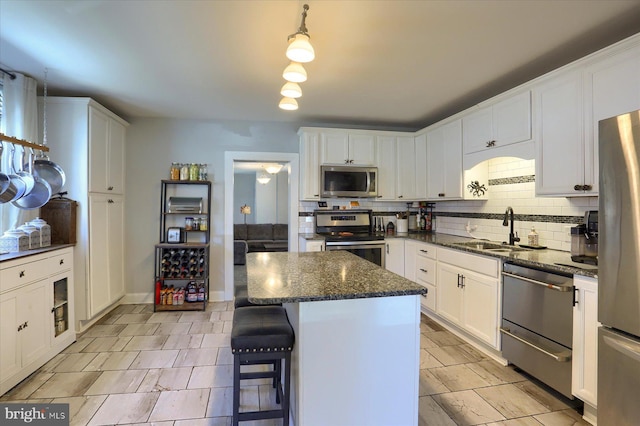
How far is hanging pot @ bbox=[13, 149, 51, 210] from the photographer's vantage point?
2357mm

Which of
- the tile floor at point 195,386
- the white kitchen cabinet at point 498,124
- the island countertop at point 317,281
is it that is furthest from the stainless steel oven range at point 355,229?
the island countertop at point 317,281

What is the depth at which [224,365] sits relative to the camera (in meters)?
2.55

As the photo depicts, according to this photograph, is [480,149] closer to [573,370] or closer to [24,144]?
[573,370]

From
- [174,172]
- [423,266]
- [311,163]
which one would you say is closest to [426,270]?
[423,266]

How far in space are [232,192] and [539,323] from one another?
11.5 ft

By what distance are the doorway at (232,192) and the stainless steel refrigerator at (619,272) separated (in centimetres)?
326

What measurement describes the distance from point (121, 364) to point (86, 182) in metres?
1.76

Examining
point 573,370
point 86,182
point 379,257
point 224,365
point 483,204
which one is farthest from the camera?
point 379,257

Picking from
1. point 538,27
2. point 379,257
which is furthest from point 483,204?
point 538,27

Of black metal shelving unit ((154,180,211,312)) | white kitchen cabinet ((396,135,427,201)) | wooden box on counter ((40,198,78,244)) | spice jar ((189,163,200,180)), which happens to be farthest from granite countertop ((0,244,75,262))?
white kitchen cabinet ((396,135,427,201))

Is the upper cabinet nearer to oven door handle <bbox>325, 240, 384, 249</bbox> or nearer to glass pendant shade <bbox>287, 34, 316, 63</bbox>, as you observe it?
oven door handle <bbox>325, 240, 384, 249</bbox>

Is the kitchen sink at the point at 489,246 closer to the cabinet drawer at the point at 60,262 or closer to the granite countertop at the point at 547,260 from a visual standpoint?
the granite countertop at the point at 547,260

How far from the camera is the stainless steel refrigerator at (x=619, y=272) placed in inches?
57.5

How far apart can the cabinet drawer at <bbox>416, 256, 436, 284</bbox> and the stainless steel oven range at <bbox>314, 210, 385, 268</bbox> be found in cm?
45
